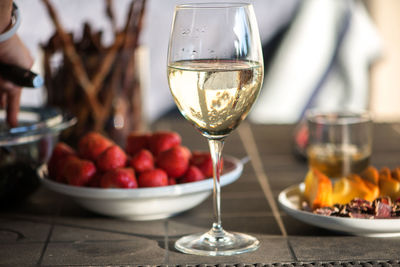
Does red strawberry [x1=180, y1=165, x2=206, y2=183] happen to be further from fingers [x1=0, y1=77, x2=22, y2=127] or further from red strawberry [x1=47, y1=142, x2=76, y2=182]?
fingers [x1=0, y1=77, x2=22, y2=127]

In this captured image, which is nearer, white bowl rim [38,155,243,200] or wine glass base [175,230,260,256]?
wine glass base [175,230,260,256]

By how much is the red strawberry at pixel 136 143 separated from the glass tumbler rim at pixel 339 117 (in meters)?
0.39

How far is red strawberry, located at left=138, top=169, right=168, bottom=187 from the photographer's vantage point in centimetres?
105

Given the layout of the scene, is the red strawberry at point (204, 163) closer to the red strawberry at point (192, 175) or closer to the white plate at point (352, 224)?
the red strawberry at point (192, 175)

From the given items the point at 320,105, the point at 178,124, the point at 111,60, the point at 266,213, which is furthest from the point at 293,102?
the point at 266,213

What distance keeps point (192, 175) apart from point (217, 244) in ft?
0.63

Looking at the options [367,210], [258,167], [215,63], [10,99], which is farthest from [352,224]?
[10,99]

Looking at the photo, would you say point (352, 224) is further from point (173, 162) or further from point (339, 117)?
point (339, 117)

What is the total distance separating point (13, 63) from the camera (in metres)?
1.12

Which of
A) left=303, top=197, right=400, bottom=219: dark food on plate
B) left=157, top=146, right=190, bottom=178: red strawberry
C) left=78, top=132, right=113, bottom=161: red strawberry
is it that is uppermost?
left=78, top=132, right=113, bottom=161: red strawberry

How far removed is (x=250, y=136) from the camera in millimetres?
1808

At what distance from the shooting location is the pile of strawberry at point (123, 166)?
1.05m

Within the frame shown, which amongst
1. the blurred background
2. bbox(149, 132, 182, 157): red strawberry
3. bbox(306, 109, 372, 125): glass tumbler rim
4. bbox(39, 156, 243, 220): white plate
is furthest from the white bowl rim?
the blurred background

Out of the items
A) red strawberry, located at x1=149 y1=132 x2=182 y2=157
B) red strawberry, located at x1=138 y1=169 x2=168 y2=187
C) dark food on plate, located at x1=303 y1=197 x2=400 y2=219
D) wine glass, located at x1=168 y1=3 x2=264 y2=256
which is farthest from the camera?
red strawberry, located at x1=149 y1=132 x2=182 y2=157
